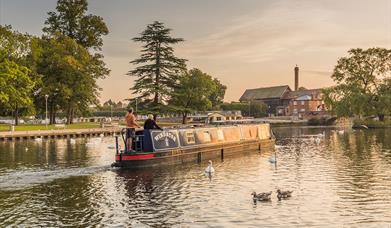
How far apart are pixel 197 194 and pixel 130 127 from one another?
34.2 ft

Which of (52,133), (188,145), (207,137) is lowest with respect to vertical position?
(188,145)

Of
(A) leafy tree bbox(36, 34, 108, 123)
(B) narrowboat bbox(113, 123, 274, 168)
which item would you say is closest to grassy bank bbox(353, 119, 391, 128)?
(A) leafy tree bbox(36, 34, 108, 123)

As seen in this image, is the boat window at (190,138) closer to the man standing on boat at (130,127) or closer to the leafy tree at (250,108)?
the man standing on boat at (130,127)

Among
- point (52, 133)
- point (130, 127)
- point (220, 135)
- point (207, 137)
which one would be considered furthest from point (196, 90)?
point (130, 127)

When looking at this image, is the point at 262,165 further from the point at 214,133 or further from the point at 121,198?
Result: the point at 121,198

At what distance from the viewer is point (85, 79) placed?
8256 cm

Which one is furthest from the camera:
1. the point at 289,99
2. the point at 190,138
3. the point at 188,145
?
the point at 289,99

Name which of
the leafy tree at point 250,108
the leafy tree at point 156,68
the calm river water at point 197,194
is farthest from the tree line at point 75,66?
the leafy tree at point 250,108

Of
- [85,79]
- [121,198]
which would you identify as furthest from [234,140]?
[85,79]

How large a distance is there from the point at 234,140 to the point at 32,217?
88.6 ft

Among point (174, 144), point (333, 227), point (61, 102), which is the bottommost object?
point (333, 227)

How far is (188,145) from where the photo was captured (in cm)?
3569

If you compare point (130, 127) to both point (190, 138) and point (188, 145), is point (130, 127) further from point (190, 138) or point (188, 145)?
point (190, 138)

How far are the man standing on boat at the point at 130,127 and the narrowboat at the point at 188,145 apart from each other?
39 cm
